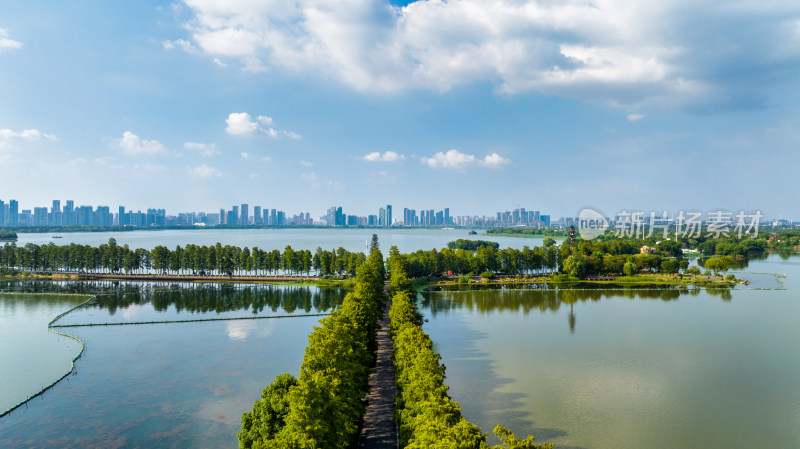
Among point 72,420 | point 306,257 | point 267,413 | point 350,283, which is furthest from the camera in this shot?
point 306,257

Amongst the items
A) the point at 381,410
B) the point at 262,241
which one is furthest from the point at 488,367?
the point at 262,241

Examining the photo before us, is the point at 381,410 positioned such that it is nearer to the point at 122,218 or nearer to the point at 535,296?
the point at 535,296

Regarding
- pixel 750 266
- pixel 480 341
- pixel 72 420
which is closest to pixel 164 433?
pixel 72 420

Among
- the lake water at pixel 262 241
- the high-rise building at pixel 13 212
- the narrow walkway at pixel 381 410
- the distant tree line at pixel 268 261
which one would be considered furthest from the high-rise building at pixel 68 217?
the narrow walkway at pixel 381 410

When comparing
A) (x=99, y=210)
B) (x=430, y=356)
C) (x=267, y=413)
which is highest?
(x=99, y=210)

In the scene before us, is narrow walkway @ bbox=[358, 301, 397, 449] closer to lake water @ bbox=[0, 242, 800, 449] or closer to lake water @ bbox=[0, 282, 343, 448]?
lake water @ bbox=[0, 242, 800, 449]

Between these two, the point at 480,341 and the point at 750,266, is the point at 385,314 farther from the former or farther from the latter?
the point at 750,266

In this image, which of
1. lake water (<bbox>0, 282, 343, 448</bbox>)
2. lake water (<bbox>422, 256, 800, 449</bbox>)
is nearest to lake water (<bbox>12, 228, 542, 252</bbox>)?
lake water (<bbox>0, 282, 343, 448</bbox>)
